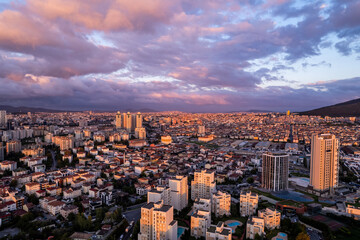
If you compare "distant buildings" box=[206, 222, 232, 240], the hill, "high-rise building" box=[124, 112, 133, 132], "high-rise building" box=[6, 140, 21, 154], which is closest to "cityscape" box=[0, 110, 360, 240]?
"distant buildings" box=[206, 222, 232, 240]

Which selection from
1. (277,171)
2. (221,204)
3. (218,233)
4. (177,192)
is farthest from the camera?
(277,171)

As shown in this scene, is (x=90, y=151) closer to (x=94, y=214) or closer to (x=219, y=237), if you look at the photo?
(x=94, y=214)

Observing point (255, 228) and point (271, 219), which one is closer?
point (255, 228)

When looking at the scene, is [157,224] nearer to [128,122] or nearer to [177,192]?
[177,192]

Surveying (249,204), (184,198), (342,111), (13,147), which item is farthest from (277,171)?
(342,111)

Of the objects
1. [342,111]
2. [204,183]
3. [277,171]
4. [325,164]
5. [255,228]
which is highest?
[342,111]

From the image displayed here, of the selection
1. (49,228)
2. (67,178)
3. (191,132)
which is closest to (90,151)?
(67,178)
